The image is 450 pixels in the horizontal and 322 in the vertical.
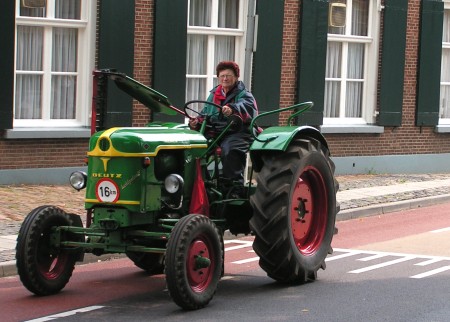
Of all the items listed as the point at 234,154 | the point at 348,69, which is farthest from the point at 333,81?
the point at 234,154

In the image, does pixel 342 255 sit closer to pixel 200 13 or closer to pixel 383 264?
pixel 383 264

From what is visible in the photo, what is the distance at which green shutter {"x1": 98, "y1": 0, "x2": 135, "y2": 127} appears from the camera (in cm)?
1762

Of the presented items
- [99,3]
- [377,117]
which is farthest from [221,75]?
[377,117]

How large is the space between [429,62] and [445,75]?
1237mm

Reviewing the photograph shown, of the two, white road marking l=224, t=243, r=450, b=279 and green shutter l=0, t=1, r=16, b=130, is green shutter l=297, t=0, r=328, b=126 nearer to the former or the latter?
green shutter l=0, t=1, r=16, b=130

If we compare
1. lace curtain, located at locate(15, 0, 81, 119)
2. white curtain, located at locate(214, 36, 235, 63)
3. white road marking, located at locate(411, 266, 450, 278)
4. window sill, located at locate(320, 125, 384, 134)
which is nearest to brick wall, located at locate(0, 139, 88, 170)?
lace curtain, located at locate(15, 0, 81, 119)

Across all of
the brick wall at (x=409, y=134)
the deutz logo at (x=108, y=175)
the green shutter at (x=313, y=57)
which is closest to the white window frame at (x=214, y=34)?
the green shutter at (x=313, y=57)

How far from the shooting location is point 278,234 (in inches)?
398

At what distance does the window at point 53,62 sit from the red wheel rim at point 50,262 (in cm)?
735

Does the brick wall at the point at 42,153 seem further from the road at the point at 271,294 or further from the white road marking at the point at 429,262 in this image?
the white road marking at the point at 429,262

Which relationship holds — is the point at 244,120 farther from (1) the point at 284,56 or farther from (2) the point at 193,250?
(1) the point at 284,56

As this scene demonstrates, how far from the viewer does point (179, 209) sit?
1005 cm

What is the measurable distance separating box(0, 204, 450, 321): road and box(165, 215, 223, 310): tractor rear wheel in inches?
6.0

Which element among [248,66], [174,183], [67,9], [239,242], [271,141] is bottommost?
[239,242]
